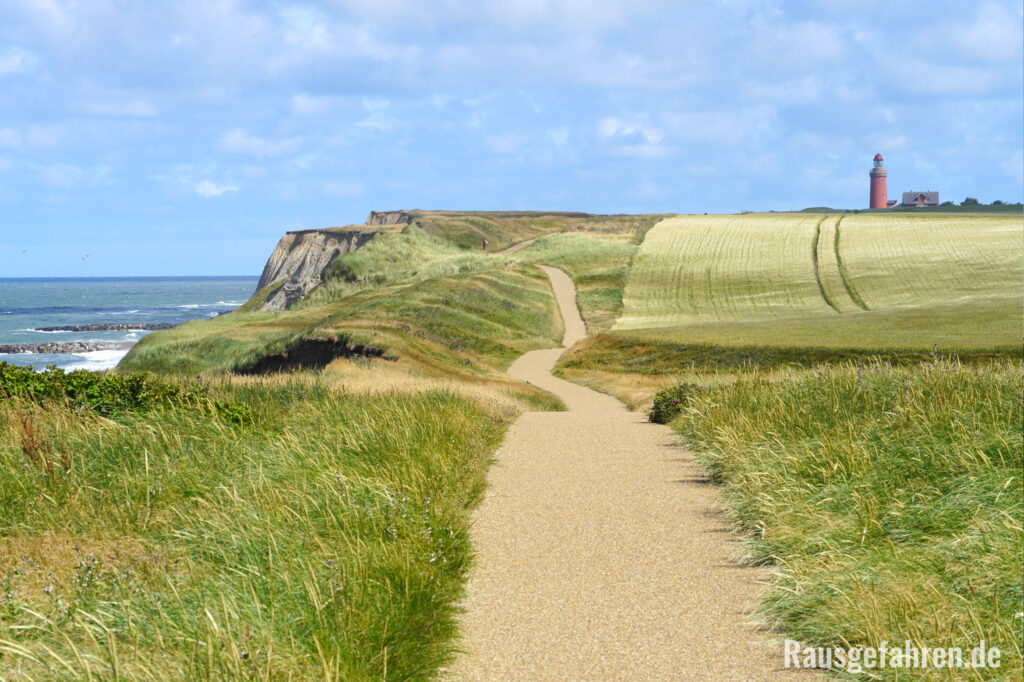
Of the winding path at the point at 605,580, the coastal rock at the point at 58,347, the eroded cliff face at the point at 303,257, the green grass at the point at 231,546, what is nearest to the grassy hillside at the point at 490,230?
the eroded cliff face at the point at 303,257

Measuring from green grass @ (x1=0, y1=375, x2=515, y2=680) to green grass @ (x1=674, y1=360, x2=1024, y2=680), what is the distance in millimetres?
2990

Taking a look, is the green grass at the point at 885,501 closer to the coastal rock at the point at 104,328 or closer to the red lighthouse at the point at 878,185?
the coastal rock at the point at 104,328

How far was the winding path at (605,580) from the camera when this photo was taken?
6238mm

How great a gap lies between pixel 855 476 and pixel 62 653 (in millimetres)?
7694

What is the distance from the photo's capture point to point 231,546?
24.6 ft

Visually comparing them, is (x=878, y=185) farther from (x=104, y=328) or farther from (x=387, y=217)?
(x=104, y=328)

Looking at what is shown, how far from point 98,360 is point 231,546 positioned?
2779 inches

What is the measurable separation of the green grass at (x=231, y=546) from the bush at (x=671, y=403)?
7223 mm

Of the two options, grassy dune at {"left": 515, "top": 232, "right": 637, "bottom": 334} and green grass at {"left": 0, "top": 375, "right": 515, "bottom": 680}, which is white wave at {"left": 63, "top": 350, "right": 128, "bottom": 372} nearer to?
grassy dune at {"left": 515, "top": 232, "right": 637, "bottom": 334}

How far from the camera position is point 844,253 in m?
78.5

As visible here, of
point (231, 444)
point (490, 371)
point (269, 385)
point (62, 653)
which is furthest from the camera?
point (490, 371)

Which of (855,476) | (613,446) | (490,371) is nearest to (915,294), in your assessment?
(490,371)

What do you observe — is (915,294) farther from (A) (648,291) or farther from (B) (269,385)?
(B) (269,385)

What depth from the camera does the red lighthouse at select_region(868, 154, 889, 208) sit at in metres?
194
